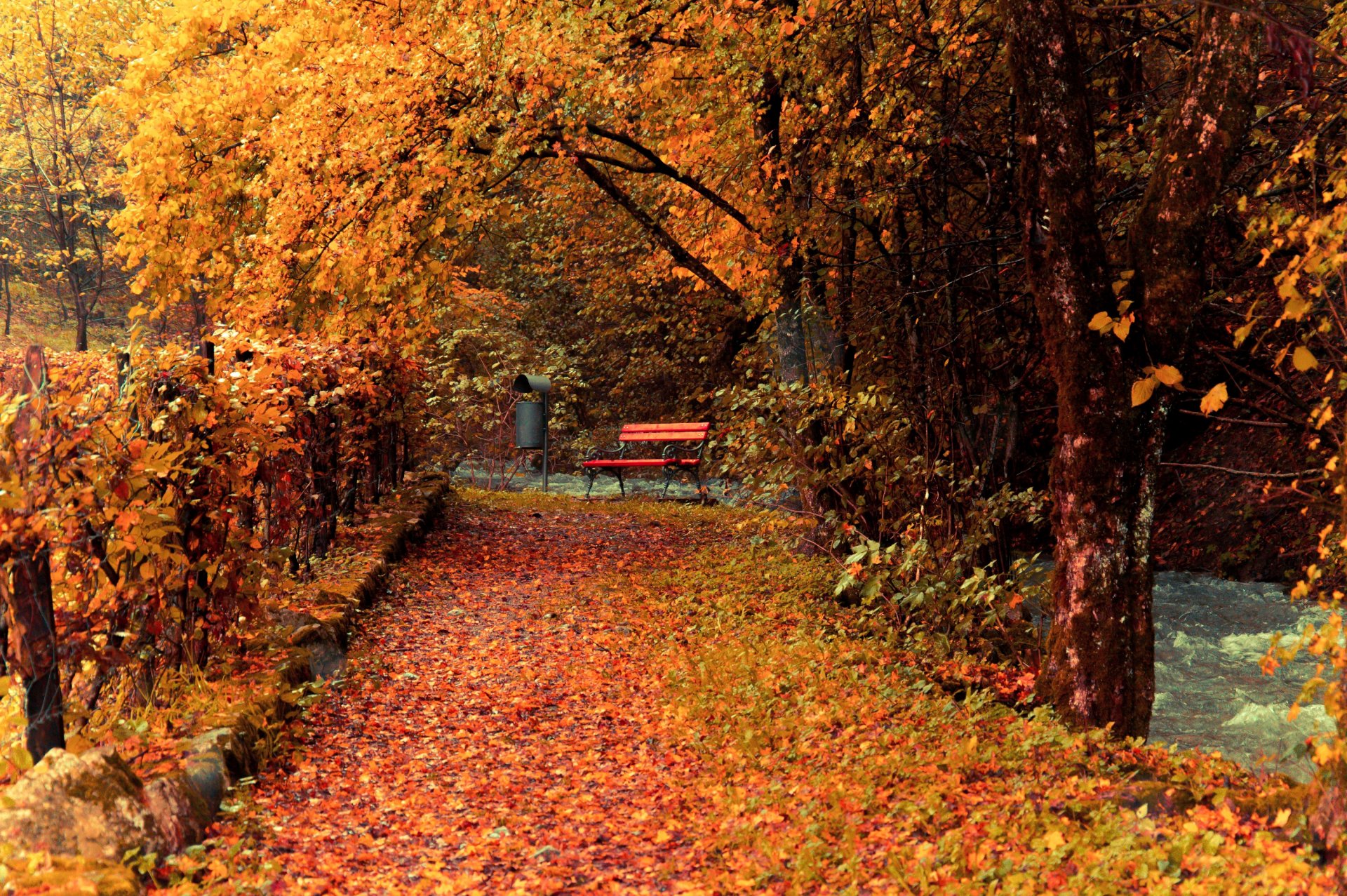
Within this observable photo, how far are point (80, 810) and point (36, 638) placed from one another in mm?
690

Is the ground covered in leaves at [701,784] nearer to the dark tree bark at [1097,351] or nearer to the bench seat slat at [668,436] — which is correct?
the dark tree bark at [1097,351]

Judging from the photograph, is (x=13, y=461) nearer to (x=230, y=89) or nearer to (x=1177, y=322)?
(x=1177, y=322)

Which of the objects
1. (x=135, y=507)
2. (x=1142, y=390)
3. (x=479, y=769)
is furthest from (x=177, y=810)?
(x=1142, y=390)

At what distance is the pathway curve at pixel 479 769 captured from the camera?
440 centimetres

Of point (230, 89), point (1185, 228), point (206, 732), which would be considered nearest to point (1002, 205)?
point (1185, 228)

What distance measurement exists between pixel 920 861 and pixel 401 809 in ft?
7.44

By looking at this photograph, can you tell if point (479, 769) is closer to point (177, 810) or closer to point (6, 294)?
point (177, 810)

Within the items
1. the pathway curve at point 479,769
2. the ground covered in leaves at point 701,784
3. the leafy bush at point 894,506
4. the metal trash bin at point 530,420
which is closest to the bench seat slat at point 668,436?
the metal trash bin at point 530,420

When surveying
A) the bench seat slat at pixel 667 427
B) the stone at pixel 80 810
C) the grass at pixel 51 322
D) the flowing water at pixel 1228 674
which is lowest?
the flowing water at pixel 1228 674

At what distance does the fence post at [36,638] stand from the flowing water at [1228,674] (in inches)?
199

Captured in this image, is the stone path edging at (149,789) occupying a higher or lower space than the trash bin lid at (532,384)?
lower

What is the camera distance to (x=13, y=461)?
3842mm

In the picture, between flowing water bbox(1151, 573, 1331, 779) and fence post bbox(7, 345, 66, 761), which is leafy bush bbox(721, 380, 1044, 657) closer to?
flowing water bbox(1151, 573, 1331, 779)

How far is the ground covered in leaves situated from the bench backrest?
7.22 m
